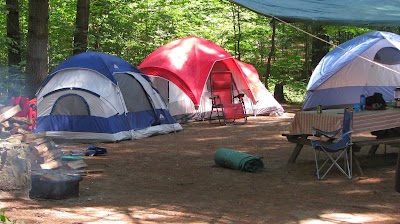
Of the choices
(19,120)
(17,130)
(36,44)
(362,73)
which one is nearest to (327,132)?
(17,130)

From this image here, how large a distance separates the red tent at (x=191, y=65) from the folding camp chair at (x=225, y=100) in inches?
8.0

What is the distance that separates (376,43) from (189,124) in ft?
13.9

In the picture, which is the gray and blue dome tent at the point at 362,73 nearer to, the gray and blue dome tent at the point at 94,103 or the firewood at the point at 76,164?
the gray and blue dome tent at the point at 94,103

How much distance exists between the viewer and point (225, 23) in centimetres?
1870

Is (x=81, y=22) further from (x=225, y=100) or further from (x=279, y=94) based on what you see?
(x=279, y=94)

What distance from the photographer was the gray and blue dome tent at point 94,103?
31.2 ft

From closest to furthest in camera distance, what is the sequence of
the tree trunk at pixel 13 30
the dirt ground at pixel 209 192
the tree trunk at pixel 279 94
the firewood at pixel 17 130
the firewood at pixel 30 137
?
1. the dirt ground at pixel 209 192
2. the firewood at pixel 30 137
3. the firewood at pixel 17 130
4. the tree trunk at pixel 13 30
5. the tree trunk at pixel 279 94

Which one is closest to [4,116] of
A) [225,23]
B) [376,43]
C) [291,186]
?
[291,186]

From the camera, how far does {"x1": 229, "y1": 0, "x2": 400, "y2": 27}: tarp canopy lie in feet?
20.5

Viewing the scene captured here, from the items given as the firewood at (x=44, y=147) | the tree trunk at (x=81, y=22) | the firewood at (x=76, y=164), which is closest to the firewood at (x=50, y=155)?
the firewood at (x=44, y=147)

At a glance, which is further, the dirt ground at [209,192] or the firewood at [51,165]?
the firewood at [51,165]

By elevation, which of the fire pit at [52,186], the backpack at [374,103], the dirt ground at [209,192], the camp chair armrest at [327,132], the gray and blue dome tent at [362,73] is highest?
the gray and blue dome tent at [362,73]

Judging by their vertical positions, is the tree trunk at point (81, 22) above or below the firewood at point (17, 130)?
above

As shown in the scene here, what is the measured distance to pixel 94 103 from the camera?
31.3 ft
